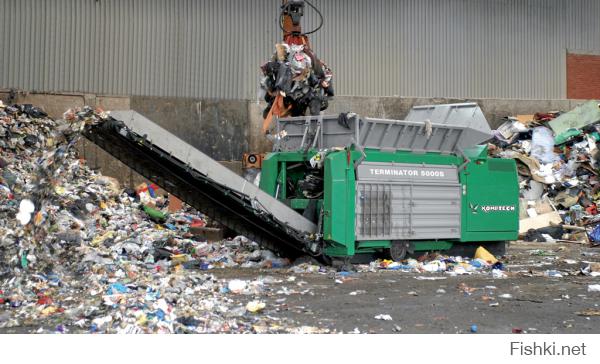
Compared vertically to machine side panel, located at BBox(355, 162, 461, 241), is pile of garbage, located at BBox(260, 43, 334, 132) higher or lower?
higher

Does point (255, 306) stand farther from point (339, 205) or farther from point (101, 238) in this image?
point (101, 238)

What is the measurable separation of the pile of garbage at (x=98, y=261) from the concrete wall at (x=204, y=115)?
149cm

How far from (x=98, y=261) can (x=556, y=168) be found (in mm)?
10970

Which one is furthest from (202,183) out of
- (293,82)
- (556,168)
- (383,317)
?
(556,168)

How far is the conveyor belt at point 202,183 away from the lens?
9.44 metres

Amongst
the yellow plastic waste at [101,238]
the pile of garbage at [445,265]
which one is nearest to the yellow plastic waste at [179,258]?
the yellow plastic waste at [101,238]

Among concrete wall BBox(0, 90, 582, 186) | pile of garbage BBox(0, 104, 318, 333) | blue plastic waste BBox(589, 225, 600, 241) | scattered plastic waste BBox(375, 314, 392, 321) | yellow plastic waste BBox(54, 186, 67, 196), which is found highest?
concrete wall BBox(0, 90, 582, 186)

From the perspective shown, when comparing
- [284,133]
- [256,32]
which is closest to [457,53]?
[256,32]

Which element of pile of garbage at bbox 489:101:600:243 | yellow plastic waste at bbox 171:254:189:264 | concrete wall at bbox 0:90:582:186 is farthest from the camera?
pile of garbage at bbox 489:101:600:243

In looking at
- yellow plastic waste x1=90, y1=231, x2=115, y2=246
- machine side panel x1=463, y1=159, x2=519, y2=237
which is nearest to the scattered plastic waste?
machine side panel x1=463, y1=159, x2=519, y2=237

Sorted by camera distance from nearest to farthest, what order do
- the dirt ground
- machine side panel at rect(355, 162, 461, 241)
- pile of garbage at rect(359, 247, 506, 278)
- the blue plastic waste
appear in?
the dirt ground, machine side panel at rect(355, 162, 461, 241), pile of garbage at rect(359, 247, 506, 278), the blue plastic waste

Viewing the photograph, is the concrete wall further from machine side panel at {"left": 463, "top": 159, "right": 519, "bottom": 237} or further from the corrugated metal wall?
machine side panel at {"left": 463, "top": 159, "right": 519, "bottom": 237}

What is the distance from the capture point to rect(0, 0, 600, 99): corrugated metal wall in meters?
15.5

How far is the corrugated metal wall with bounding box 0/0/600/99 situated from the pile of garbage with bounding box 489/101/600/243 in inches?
83.4
